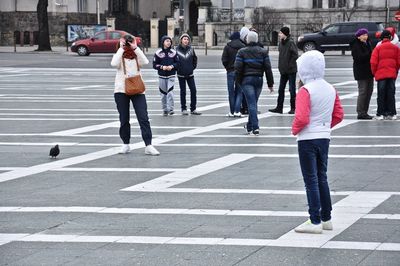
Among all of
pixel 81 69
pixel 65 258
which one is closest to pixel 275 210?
pixel 65 258

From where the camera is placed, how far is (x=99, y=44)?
6075 cm

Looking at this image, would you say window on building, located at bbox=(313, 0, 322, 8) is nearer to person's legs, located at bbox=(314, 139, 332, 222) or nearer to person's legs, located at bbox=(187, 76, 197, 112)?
person's legs, located at bbox=(187, 76, 197, 112)

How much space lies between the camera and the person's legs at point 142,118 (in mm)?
16344

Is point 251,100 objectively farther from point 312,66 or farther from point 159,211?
point 312,66

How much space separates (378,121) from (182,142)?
504 centimetres

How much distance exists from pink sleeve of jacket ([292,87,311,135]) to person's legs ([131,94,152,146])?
639cm

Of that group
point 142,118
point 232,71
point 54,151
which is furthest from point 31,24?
point 54,151

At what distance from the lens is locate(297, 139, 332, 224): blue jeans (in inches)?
398

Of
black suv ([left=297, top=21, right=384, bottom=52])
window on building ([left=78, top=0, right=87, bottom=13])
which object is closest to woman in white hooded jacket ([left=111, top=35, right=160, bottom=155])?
black suv ([left=297, top=21, right=384, bottom=52])

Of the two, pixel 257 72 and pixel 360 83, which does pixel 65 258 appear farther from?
pixel 360 83

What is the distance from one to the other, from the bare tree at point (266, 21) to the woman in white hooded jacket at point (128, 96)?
5553 centimetres

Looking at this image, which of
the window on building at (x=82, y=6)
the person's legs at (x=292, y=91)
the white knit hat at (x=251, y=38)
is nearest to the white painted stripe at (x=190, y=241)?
the white knit hat at (x=251, y=38)

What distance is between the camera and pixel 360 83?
71.7ft

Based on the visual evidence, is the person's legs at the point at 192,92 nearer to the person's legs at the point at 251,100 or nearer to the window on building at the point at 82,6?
the person's legs at the point at 251,100
